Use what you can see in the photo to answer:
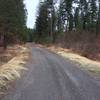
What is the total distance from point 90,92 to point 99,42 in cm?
2580

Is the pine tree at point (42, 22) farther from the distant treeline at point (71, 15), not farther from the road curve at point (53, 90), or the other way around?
the road curve at point (53, 90)

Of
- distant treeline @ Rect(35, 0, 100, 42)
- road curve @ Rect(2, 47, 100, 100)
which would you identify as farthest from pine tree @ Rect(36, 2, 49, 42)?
road curve @ Rect(2, 47, 100, 100)

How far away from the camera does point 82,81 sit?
13992mm

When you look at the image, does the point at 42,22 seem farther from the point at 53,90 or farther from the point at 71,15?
the point at 53,90

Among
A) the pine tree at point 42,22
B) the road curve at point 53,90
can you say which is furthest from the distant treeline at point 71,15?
the road curve at point 53,90

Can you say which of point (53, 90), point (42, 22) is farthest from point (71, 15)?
point (53, 90)

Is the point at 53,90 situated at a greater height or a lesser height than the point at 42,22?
lesser

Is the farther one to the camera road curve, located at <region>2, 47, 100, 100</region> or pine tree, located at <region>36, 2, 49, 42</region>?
pine tree, located at <region>36, 2, 49, 42</region>

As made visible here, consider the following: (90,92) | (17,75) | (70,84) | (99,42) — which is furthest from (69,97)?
(99,42)

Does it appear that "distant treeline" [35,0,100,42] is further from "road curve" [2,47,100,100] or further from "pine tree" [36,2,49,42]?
"road curve" [2,47,100,100]

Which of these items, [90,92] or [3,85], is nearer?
[90,92]

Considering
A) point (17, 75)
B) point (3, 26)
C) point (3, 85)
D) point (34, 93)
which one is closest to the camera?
point (34, 93)

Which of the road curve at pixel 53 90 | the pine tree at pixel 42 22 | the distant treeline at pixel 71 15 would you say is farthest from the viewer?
the pine tree at pixel 42 22

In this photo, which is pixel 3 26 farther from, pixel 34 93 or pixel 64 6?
pixel 64 6
